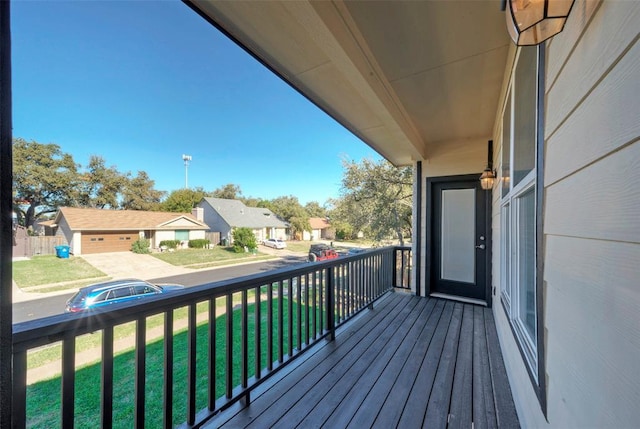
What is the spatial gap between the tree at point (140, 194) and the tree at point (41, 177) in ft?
17.3

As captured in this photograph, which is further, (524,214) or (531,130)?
(524,214)

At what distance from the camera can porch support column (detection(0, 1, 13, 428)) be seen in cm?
53

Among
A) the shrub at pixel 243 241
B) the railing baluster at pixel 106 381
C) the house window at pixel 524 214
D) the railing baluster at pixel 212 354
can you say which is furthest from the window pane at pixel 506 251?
the shrub at pixel 243 241

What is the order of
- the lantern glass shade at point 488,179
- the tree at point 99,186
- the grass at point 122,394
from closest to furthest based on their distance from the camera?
1. the grass at point 122,394
2. the lantern glass shade at point 488,179
3. the tree at point 99,186

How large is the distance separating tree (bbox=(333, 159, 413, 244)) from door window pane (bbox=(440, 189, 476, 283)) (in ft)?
13.5

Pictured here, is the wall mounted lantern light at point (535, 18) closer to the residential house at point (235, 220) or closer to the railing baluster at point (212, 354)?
the railing baluster at point (212, 354)

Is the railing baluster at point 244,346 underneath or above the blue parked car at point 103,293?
above

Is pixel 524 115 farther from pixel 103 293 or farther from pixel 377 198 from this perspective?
pixel 377 198

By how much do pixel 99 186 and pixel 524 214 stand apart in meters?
9.48

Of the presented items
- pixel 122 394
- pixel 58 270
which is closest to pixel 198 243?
pixel 58 270

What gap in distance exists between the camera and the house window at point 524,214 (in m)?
1.25

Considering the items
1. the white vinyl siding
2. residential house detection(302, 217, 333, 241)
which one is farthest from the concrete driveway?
residential house detection(302, 217, 333, 241)

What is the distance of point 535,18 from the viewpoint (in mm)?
751

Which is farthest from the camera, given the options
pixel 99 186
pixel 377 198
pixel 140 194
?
pixel 140 194
